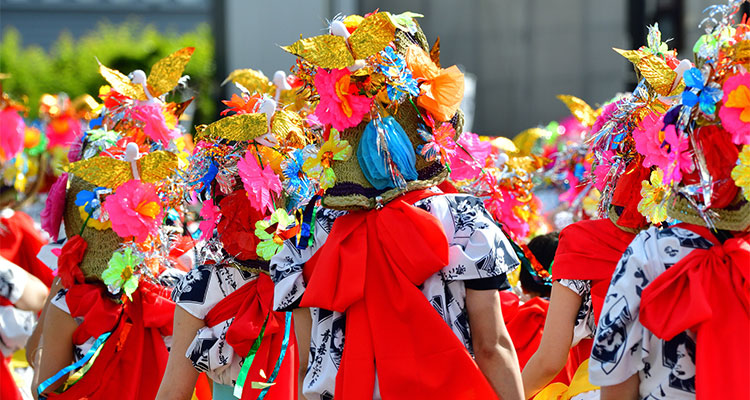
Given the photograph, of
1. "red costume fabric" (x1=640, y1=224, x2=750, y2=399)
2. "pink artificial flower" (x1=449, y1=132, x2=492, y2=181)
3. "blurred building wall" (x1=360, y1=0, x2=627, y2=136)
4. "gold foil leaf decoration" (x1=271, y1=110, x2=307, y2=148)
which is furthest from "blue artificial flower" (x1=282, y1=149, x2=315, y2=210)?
"blurred building wall" (x1=360, y1=0, x2=627, y2=136)

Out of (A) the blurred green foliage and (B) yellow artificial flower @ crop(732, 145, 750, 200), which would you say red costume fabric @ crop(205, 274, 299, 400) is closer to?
(B) yellow artificial flower @ crop(732, 145, 750, 200)

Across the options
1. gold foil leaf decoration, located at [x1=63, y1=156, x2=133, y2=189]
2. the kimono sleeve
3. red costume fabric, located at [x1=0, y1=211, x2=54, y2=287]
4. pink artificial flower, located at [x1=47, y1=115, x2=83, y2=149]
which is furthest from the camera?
pink artificial flower, located at [x1=47, y1=115, x2=83, y2=149]

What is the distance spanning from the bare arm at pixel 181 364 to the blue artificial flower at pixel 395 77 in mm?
1190

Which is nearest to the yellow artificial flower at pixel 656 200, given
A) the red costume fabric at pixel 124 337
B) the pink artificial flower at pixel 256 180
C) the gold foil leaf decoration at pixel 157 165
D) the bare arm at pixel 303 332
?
the bare arm at pixel 303 332

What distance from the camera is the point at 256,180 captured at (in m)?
3.15

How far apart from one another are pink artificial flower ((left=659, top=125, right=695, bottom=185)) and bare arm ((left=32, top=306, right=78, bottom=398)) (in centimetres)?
266

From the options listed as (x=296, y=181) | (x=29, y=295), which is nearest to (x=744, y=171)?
(x=296, y=181)

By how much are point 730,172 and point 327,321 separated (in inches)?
44.3

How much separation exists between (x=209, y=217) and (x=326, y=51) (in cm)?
99

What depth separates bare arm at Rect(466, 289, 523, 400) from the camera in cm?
248

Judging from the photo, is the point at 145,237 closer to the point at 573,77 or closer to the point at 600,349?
the point at 600,349

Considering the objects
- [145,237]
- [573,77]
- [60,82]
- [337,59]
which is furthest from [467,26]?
[60,82]

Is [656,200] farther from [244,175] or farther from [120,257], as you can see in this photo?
[120,257]

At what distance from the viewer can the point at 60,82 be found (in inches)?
1094
